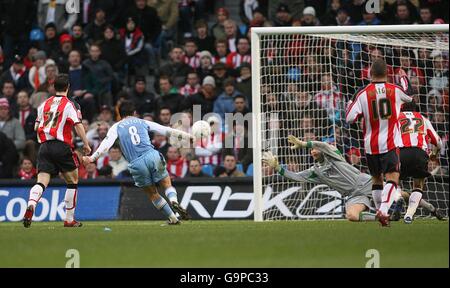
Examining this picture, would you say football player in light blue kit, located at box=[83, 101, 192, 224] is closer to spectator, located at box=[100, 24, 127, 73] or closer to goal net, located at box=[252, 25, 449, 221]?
goal net, located at box=[252, 25, 449, 221]

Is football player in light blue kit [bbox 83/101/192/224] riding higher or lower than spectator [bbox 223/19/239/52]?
lower

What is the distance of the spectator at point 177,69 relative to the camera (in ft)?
71.9

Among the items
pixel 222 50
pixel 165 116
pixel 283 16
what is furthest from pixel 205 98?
pixel 283 16

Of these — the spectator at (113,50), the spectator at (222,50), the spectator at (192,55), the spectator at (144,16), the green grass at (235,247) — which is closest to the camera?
the green grass at (235,247)

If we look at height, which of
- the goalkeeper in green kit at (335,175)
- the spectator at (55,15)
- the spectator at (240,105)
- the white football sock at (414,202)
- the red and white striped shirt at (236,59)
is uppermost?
the spectator at (55,15)

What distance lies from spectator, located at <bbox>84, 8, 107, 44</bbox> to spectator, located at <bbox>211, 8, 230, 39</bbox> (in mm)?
2555

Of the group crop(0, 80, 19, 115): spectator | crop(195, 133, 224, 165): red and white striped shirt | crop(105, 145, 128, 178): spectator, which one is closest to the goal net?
crop(195, 133, 224, 165): red and white striped shirt

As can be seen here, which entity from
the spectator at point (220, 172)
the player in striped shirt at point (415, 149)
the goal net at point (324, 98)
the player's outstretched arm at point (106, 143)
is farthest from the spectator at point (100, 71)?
the player in striped shirt at point (415, 149)

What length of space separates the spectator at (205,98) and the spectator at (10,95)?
12.8ft

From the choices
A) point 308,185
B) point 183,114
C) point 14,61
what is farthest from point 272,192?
point 14,61

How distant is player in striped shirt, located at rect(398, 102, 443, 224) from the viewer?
586 inches

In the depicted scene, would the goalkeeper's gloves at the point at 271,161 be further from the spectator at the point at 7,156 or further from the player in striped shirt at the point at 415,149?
the spectator at the point at 7,156

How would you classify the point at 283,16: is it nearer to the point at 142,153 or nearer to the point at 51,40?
the point at 51,40

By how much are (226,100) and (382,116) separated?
7482 millimetres
